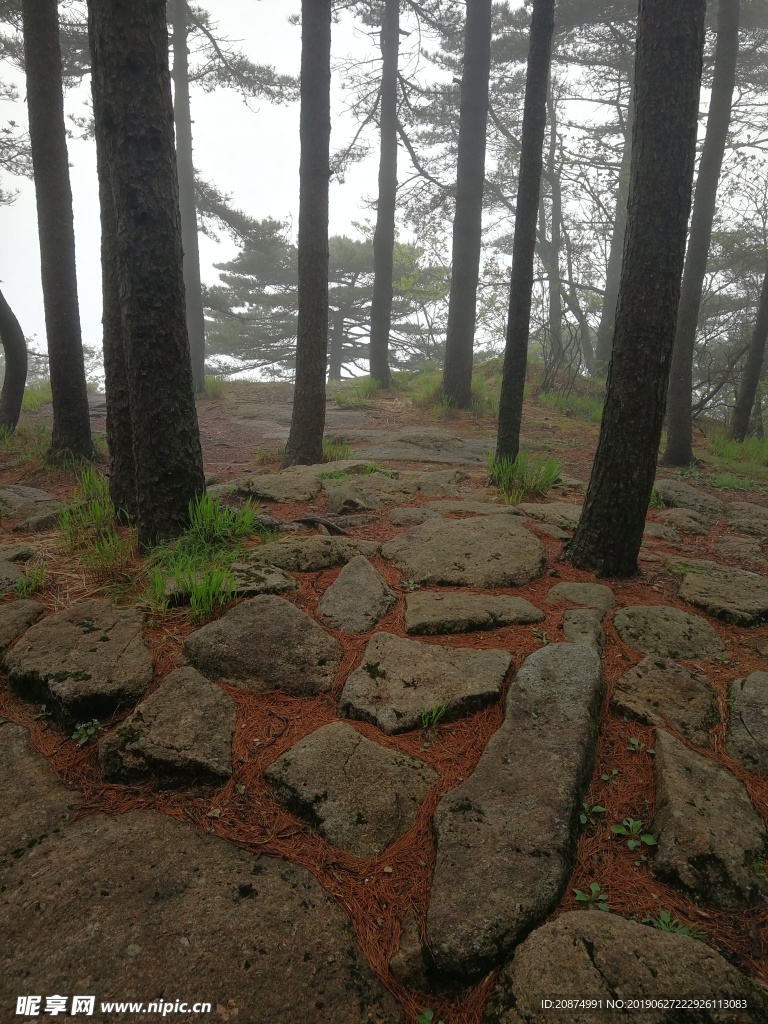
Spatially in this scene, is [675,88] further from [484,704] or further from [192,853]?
[192,853]

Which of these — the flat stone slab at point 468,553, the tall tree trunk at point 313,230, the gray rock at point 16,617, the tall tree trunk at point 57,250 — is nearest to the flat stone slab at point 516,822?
the flat stone slab at point 468,553

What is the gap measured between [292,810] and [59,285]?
6.11 metres

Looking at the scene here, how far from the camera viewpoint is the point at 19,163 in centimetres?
930

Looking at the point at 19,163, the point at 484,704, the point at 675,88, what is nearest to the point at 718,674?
the point at 484,704

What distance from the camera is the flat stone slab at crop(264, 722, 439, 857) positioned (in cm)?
176

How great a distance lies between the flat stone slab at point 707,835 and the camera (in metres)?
1.57

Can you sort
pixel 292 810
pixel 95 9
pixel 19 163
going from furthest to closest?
pixel 19 163 < pixel 95 9 < pixel 292 810

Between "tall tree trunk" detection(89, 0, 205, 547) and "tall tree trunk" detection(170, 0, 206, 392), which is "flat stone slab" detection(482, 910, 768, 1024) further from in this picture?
"tall tree trunk" detection(170, 0, 206, 392)

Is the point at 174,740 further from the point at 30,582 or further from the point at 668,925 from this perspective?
the point at 668,925

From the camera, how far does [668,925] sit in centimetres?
147

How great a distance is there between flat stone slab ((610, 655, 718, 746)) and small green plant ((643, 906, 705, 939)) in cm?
75

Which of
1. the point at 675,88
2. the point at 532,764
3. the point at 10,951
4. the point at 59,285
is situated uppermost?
the point at 675,88

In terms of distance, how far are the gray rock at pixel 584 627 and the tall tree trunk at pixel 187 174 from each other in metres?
10.2

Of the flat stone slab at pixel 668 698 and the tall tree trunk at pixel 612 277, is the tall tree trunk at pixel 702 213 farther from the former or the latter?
the flat stone slab at pixel 668 698
